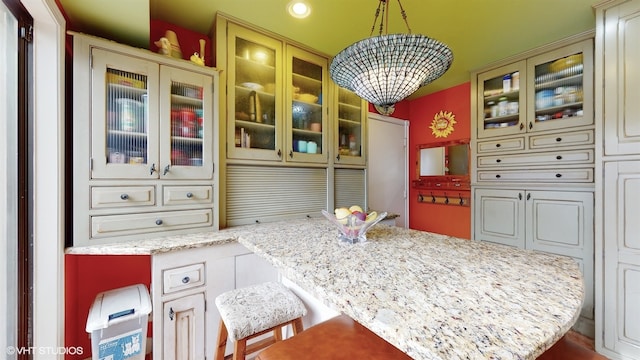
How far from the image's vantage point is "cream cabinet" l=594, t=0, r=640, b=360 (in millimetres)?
1621

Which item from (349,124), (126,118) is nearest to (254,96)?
(126,118)

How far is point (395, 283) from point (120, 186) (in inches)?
59.9

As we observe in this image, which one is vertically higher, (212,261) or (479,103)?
(479,103)

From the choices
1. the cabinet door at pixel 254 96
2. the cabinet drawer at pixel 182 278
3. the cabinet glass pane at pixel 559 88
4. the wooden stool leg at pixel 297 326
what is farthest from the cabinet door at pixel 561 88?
the cabinet drawer at pixel 182 278

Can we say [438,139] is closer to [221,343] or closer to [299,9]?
[299,9]

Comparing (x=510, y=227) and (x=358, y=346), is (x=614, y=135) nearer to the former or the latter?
(x=510, y=227)

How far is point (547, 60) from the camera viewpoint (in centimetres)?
218

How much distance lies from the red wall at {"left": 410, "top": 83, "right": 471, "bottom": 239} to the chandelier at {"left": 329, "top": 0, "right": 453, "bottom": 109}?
6.79 ft

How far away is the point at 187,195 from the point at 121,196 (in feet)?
1.09

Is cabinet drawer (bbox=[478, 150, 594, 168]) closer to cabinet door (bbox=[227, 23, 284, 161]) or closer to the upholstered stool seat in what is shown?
cabinet door (bbox=[227, 23, 284, 161])

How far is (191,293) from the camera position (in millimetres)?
1425

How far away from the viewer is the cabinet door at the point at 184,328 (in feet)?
4.48

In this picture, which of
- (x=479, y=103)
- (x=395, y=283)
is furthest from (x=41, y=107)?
(x=479, y=103)

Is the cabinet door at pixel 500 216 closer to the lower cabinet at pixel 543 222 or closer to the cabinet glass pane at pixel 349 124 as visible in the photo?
the lower cabinet at pixel 543 222
